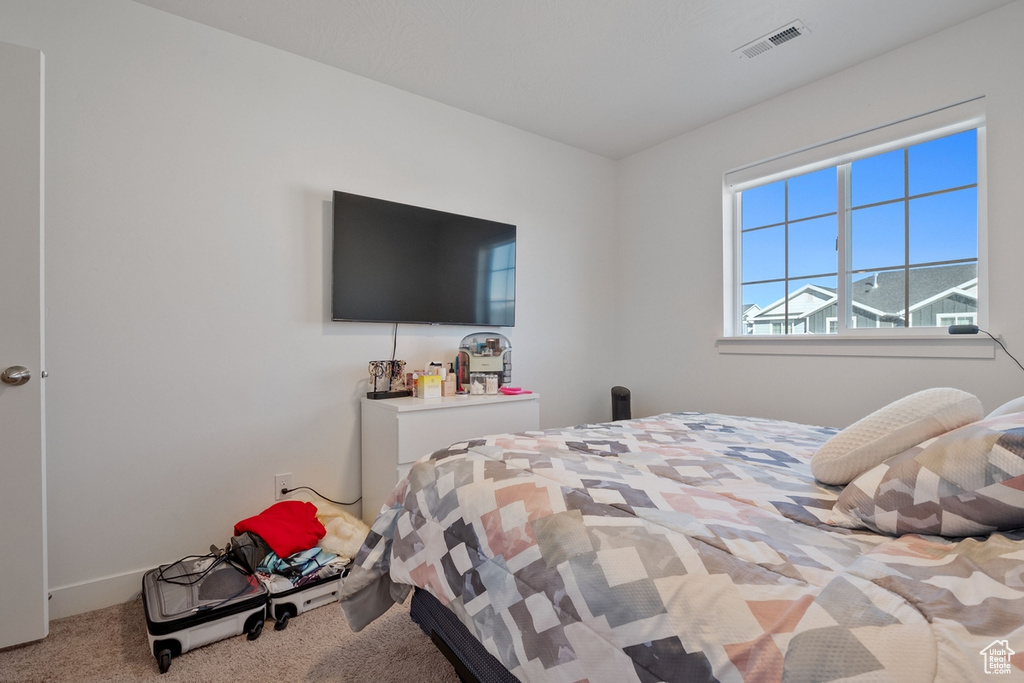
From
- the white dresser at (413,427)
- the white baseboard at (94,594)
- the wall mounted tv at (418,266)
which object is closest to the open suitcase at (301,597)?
the white dresser at (413,427)

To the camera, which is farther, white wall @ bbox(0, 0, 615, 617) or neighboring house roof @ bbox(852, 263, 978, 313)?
neighboring house roof @ bbox(852, 263, 978, 313)

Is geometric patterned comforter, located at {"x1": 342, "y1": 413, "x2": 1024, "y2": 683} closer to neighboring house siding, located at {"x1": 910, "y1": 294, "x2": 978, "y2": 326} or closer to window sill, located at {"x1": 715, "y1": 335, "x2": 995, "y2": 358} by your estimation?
window sill, located at {"x1": 715, "y1": 335, "x2": 995, "y2": 358}

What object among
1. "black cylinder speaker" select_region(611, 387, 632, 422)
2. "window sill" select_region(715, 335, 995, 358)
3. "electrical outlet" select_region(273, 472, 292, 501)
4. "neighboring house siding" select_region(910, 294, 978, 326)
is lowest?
"electrical outlet" select_region(273, 472, 292, 501)

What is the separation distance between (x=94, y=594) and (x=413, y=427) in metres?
1.46

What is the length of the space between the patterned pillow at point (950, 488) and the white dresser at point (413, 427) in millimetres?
1792

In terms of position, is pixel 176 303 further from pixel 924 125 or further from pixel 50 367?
pixel 924 125

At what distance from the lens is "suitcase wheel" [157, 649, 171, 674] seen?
157 centimetres

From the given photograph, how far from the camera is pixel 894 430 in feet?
3.58

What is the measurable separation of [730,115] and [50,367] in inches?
156

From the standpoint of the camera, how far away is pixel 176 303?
2.20 metres

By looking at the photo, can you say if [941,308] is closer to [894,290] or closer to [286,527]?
[894,290]

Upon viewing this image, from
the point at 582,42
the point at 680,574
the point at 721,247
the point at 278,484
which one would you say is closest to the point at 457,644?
the point at 680,574

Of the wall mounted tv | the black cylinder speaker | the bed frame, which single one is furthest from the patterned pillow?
the black cylinder speaker

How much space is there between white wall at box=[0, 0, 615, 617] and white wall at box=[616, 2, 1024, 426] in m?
1.72
